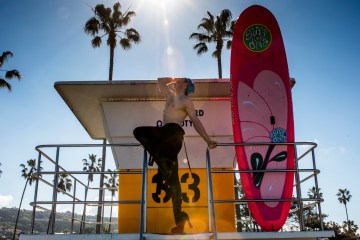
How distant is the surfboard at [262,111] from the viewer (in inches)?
231

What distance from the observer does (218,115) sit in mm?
7078

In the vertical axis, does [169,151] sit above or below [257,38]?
below

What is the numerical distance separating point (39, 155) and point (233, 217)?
3637mm

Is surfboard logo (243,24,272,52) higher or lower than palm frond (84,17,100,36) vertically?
lower

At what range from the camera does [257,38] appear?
6.82 metres

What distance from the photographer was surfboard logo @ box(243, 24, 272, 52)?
22.3 ft

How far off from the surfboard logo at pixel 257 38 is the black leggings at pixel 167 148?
315 centimetres

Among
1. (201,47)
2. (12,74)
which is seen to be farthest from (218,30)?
(12,74)

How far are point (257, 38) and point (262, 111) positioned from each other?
1.41 metres

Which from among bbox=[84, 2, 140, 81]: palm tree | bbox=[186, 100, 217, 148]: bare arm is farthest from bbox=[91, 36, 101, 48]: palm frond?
bbox=[186, 100, 217, 148]: bare arm

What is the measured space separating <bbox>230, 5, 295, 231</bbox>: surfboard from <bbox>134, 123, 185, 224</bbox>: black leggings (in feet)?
6.23

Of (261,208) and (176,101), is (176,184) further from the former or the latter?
(261,208)

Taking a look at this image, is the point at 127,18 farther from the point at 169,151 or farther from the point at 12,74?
the point at 169,151

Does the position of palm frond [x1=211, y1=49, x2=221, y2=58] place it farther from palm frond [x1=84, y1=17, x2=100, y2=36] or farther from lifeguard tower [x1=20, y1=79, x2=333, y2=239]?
lifeguard tower [x1=20, y1=79, x2=333, y2=239]
